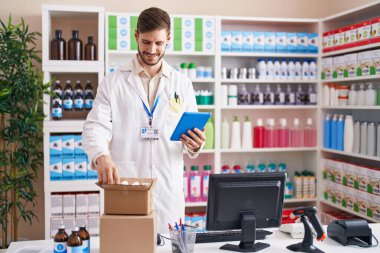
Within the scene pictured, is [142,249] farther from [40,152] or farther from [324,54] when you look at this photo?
[324,54]

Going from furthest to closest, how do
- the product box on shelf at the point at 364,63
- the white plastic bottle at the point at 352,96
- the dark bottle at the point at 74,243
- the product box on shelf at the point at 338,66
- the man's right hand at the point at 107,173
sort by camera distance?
A: the product box on shelf at the point at 338,66
the white plastic bottle at the point at 352,96
the product box on shelf at the point at 364,63
the man's right hand at the point at 107,173
the dark bottle at the point at 74,243

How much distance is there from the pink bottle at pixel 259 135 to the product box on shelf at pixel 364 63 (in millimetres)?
1025

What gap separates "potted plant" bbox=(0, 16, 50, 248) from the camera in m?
3.74

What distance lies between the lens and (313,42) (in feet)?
14.6

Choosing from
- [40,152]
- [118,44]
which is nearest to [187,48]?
[118,44]

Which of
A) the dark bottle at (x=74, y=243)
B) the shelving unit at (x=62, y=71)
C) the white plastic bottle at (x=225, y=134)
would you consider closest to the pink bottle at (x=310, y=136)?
the white plastic bottle at (x=225, y=134)

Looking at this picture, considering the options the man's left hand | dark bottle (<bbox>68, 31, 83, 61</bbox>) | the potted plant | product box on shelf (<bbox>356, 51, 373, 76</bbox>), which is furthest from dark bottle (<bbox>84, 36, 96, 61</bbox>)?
product box on shelf (<bbox>356, 51, 373, 76</bbox>)

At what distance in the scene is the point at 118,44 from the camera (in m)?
4.04

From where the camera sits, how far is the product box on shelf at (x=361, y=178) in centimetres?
373

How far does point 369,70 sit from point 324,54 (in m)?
0.74

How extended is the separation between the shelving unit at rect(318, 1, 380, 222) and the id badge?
1975 mm

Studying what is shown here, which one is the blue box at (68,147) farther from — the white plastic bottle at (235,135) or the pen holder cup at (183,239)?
the pen holder cup at (183,239)

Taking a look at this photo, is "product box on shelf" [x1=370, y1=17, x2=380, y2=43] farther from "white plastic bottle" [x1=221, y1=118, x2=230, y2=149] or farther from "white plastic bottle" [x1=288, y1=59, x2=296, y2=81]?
"white plastic bottle" [x1=221, y1=118, x2=230, y2=149]

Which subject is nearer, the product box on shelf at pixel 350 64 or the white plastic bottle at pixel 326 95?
the product box on shelf at pixel 350 64
